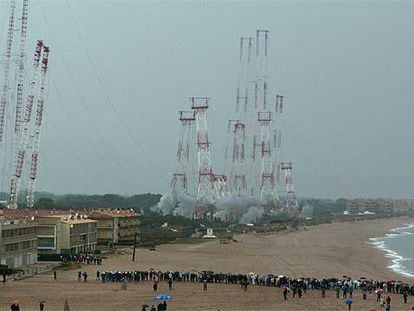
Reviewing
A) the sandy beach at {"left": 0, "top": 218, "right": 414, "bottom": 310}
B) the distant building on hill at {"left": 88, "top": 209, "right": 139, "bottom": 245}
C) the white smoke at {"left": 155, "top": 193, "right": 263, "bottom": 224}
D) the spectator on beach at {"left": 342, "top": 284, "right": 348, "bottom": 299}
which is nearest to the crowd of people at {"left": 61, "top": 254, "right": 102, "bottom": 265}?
the sandy beach at {"left": 0, "top": 218, "right": 414, "bottom": 310}

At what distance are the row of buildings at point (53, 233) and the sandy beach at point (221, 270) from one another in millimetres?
4289

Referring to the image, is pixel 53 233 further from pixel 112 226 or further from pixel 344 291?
pixel 344 291

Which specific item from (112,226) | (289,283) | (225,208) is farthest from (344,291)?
(225,208)

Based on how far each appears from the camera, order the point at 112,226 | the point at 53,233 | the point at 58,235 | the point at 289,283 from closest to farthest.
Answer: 1. the point at 289,283
2. the point at 53,233
3. the point at 58,235
4. the point at 112,226

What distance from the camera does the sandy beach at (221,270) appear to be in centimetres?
3459

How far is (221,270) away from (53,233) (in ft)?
52.4

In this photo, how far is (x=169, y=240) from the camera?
89.6 m

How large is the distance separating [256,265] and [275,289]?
17077mm

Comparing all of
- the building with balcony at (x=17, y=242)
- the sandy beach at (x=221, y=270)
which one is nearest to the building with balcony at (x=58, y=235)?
the building with balcony at (x=17, y=242)

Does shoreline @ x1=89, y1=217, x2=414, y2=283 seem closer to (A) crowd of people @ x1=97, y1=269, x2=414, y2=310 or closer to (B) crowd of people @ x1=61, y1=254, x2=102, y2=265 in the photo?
(B) crowd of people @ x1=61, y1=254, x2=102, y2=265

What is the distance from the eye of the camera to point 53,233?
6031 centimetres

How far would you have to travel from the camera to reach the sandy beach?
3459 cm

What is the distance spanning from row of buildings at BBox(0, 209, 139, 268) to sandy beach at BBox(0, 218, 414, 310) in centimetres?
429

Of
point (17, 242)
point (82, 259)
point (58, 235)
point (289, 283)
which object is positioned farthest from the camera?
point (58, 235)
